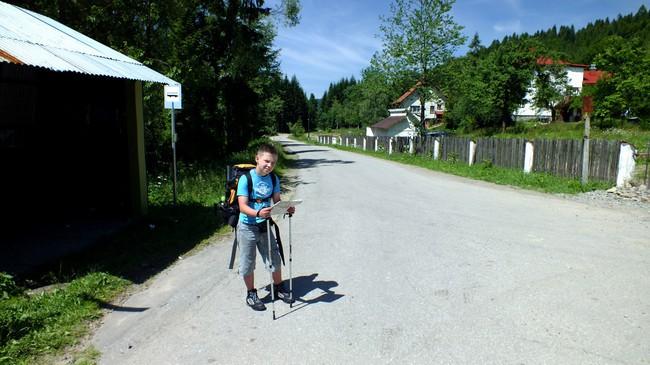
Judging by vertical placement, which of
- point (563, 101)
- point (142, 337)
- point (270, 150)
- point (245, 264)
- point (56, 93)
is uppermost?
point (563, 101)

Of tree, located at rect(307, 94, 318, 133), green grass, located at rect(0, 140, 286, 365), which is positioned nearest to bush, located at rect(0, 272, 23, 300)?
green grass, located at rect(0, 140, 286, 365)

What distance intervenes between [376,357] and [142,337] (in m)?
2.12

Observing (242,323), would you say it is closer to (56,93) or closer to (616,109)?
(56,93)

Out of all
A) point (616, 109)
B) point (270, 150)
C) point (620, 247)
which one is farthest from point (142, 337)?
point (616, 109)

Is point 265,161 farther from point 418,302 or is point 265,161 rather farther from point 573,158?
point 573,158

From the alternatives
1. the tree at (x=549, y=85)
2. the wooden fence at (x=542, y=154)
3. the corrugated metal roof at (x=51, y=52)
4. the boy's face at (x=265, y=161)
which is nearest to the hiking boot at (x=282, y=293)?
the boy's face at (x=265, y=161)

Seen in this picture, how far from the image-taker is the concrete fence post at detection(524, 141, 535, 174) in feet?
56.7

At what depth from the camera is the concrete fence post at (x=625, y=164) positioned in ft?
41.0

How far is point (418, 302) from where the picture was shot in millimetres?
4637

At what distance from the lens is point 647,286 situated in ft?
16.4

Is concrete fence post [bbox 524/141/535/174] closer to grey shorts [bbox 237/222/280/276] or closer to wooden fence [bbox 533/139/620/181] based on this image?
wooden fence [bbox 533/139/620/181]

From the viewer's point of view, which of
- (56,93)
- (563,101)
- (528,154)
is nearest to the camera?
(56,93)

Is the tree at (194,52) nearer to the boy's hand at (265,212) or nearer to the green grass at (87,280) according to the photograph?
the green grass at (87,280)

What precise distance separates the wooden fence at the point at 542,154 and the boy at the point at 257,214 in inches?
492
